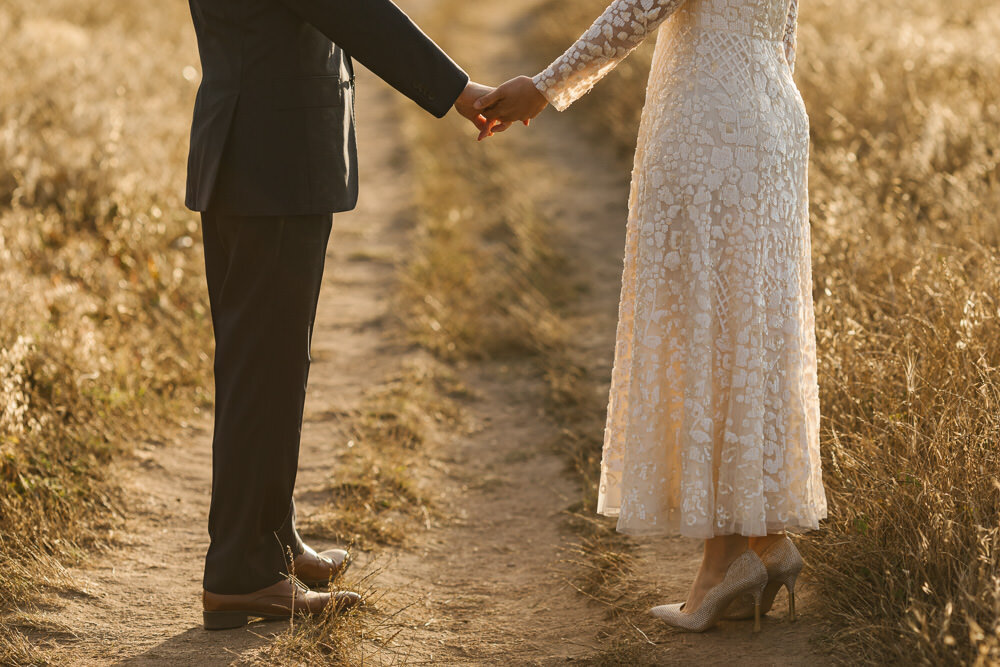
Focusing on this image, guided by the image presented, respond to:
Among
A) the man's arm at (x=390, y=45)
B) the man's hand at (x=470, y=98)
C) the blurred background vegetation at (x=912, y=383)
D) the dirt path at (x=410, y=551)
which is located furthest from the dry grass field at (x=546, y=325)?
the man's arm at (x=390, y=45)

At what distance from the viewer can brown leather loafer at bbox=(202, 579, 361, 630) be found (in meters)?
2.88

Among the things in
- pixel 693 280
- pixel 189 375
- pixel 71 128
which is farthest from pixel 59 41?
pixel 693 280

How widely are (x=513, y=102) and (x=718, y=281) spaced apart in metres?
0.83

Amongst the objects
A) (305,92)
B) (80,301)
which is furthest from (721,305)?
(80,301)

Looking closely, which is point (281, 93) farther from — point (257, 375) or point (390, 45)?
point (257, 375)

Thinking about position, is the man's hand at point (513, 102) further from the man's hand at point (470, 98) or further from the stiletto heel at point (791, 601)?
the stiletto heel at point (791, 601)

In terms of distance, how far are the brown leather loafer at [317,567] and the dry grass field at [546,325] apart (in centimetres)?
26

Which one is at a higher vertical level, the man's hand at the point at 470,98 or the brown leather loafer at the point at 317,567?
the man's hand at the point at 470,98

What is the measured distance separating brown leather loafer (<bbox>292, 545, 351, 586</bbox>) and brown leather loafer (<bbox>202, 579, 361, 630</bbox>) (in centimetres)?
11

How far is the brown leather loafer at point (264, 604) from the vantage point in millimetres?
2881

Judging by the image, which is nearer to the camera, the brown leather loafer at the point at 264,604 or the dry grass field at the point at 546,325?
the dry grass field at the point at 546,325

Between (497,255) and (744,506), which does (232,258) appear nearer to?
(744,506)

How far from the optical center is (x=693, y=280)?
8.71ft

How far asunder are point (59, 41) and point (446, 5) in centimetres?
976
